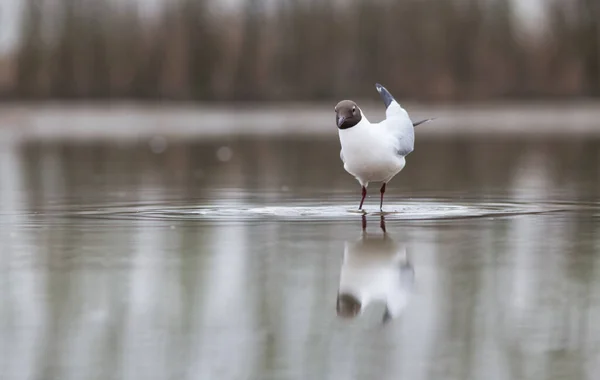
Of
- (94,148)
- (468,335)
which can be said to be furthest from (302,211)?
(94,148)

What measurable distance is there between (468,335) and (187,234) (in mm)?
3472

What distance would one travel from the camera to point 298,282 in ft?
19.8

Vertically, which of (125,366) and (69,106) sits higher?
(69,106)

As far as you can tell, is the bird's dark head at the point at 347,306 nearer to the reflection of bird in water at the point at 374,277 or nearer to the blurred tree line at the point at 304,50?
the reflection of bird in water at the point at 374,277

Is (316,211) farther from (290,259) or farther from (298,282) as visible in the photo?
(298,282)

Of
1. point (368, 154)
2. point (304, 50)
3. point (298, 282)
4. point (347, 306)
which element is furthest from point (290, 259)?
point (304, 50)

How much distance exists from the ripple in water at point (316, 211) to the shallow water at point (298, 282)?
0.02 meters

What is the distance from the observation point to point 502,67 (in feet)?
145

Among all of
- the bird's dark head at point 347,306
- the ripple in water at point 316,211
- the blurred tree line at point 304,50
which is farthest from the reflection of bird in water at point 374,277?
the blurred tree line at point 304,50

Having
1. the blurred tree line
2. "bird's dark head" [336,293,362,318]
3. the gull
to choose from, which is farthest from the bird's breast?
the blurred tree line

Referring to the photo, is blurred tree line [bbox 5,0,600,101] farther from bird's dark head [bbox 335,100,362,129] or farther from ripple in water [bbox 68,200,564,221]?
bird's dark head [bbox 335,100,362,129]

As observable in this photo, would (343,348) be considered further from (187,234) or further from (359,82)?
(359,82)

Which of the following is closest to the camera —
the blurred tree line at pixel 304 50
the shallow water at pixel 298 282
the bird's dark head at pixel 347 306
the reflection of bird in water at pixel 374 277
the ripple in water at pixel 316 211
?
the shallow water at pixel 298 282

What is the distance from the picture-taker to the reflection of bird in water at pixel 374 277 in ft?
17.7
